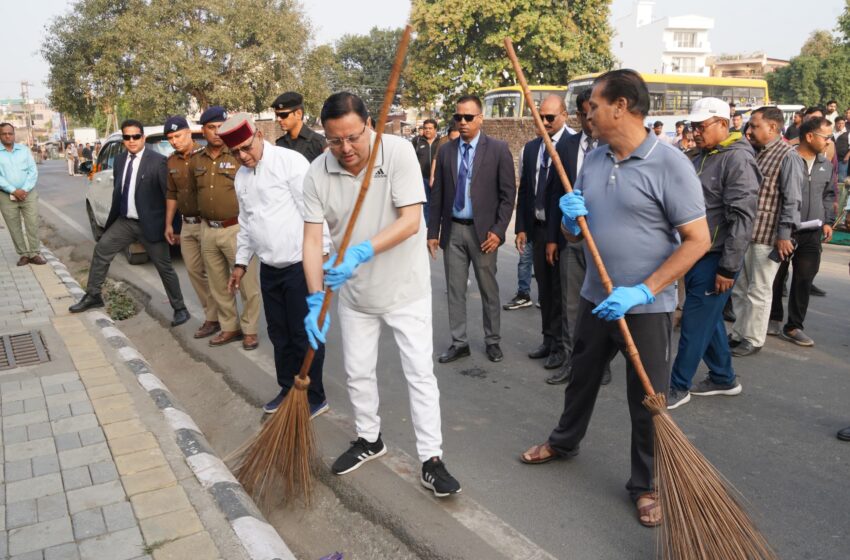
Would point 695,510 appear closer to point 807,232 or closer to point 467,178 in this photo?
point 467,178

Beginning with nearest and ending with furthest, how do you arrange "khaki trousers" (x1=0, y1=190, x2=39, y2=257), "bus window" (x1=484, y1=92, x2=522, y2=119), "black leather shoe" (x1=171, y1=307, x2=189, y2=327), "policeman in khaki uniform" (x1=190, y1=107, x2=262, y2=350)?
"policeman in khaki uniform" (x1=190, y1=107, x2=262, y2=350)
"black leather shoe" (x1=171, y1=307, x2=189, y2=327)
"khaki trousers" (x1=0, y1=190, x2=39, y2=257)
"bus window" (x1=484, y1=92, x2=522, y2=119)

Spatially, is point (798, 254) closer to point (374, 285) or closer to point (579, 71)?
point (374, 285)

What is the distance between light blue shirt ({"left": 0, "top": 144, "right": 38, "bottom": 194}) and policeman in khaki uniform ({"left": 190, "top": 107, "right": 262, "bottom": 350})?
4.54 m

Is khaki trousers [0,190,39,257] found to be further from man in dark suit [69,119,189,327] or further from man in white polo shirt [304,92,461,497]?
man in white polo shirt [304,92,461,497]

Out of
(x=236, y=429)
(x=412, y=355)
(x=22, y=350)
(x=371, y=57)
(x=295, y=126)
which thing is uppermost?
(x=371, y=57)

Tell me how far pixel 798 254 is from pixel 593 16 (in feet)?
99.8

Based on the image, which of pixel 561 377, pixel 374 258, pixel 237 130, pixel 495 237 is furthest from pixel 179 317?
pixel 374 258

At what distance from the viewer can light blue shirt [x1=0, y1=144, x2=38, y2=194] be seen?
8.46 m

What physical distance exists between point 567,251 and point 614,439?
1.36 metres

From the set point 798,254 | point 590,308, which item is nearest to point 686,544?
point 590,308

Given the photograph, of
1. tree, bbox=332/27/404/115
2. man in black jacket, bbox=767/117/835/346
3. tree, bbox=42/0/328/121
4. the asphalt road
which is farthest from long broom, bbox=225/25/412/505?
tree, bbox=332/27/404/115

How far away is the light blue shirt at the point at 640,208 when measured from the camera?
8.82 feet

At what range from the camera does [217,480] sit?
3.33 m

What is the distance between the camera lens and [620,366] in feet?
16.6
